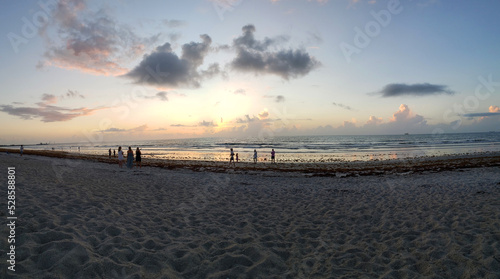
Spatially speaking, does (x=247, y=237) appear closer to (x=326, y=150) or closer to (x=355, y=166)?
(x=355, y=166)

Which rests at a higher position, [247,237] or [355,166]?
[247,237]

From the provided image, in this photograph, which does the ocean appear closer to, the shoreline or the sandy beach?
the shoreline

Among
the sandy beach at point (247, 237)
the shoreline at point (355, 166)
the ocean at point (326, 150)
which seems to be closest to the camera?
the sandy beach at point (247, 237)

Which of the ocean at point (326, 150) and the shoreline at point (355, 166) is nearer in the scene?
the shoreline at point (355, 166)

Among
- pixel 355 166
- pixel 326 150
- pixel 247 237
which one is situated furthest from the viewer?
pixel 326 150

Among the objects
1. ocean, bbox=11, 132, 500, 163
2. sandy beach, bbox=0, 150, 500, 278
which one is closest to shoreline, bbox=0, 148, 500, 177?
ocean, bbox=11, 132, 500, 163

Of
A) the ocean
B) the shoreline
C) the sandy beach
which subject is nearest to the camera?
the sandy beach

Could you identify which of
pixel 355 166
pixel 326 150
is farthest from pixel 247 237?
pixel 326 150

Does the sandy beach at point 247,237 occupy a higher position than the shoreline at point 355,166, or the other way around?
the sandy beach at point 247,237

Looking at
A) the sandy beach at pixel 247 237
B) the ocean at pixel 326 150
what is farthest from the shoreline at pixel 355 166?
the sandy beach at pixel 247 237

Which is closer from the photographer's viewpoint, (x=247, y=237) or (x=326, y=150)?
(x=247, y=237)

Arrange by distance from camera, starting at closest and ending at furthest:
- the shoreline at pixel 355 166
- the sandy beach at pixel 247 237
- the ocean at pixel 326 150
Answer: the sandy beach at pixel 247 237, the shoreline at pixel 355 166, the ocean at pixel 326 150

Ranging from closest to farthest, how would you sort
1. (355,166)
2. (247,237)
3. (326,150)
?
(247,237), (355,166), (326,150)

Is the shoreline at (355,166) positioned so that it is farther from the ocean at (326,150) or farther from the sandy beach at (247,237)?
the sandy beach at (247,237)
